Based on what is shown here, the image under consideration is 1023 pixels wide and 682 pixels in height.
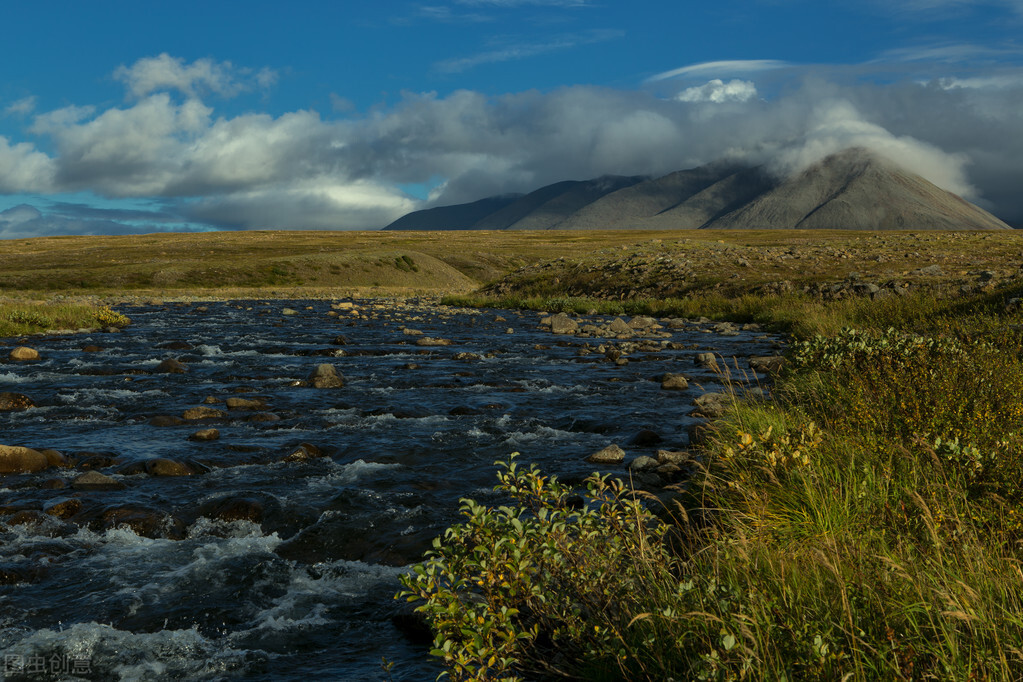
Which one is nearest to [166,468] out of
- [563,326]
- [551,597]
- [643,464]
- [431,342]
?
[643,464]

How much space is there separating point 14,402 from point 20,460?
496 centimetres

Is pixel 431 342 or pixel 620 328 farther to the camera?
pixel 620 328

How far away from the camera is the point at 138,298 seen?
46062 mm

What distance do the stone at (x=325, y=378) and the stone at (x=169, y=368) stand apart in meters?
3.65

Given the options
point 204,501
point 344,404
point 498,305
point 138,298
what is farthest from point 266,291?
point 204,501

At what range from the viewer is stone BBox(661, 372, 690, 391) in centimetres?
1482

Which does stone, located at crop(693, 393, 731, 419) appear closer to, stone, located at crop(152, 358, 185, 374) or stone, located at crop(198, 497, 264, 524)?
stone, located at crop(198, 497, 264, 524)

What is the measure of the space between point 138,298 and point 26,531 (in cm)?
4353

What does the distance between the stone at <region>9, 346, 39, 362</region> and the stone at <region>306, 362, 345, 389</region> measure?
8335mm

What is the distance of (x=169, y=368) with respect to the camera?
17.4 m

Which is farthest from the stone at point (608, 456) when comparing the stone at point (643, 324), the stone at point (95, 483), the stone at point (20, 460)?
the stone at point (643, 324)

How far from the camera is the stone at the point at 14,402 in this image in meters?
13.1

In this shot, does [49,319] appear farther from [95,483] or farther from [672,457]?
[672,457]

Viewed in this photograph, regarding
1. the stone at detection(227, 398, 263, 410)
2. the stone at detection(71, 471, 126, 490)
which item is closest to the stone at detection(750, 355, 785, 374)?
the stone at detection(227, 398, 263, 410)
